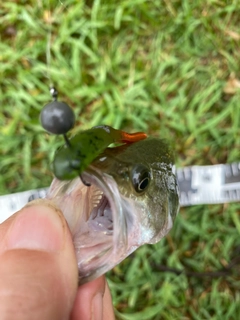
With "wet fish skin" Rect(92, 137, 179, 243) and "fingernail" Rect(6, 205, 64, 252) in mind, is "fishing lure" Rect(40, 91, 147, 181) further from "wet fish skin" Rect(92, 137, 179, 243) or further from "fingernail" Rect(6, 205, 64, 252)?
"fingernail" Rect(6, 205, 64, 252)

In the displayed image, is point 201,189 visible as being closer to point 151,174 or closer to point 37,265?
point 151,174

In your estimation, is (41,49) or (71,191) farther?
(41,49)

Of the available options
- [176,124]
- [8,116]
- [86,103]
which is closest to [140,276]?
[176,124]

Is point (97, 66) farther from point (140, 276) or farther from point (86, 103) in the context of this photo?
point (140, 276)

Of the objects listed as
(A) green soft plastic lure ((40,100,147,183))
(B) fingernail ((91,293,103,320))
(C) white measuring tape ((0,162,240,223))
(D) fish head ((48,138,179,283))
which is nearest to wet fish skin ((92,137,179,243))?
(D) fish head ((48,138,179,283))

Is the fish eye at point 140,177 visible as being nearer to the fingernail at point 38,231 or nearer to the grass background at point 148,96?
the fingernail at point 38,231

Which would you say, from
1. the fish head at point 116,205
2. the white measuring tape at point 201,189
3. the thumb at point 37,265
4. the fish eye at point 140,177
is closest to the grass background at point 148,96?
the white measuring tape at point 201,189

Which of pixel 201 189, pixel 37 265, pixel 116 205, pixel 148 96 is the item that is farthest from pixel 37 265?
pixel 148 96
